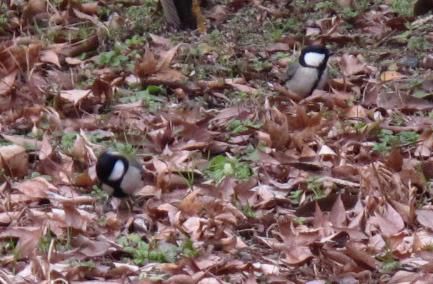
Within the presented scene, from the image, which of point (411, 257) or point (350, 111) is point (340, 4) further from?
point (411, 257)

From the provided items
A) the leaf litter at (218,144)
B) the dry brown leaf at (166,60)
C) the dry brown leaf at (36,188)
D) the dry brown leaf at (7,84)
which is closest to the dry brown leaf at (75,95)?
the leaf litter at (218,144)

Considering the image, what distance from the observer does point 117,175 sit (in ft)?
19.1

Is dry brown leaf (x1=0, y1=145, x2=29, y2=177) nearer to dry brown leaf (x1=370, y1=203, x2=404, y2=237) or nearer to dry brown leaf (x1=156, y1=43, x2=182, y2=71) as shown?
dry brown leaf (x1=156, y1=43, x2=182, y2=71)

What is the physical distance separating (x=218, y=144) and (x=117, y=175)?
108 cm

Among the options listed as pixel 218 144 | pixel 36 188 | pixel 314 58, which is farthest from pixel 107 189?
pixel 314 58

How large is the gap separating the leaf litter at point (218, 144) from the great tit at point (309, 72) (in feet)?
0.35

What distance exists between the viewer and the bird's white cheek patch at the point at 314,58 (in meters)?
7.73

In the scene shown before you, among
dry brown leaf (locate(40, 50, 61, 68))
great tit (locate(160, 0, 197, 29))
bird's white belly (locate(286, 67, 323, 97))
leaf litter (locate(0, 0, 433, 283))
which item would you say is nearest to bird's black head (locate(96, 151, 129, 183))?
leaf litter (locate(0, 0, 433, 283))

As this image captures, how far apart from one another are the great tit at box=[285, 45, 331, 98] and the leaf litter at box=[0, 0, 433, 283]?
11cm

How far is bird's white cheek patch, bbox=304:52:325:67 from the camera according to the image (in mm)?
7734

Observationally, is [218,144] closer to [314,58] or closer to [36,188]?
[36,188]

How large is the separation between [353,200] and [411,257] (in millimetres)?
772

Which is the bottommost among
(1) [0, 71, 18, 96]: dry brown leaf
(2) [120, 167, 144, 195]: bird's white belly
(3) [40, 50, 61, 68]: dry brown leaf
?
(3) [40, 50, 61, 68]: dry brown leaf

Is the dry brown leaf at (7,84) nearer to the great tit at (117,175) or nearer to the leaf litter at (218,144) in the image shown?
the leaf litter at (218,144)
